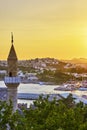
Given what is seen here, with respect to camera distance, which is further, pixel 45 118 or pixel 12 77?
pixel 12 77

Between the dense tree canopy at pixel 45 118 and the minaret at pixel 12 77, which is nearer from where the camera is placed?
the dense tree canopy at pixel 45 118

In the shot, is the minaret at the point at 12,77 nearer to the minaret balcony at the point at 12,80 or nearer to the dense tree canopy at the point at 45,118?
the minaret balcony at the point at 12,80

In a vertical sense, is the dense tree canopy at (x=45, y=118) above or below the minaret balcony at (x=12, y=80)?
above

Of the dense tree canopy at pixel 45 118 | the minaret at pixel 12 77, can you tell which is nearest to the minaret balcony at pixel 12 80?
the minaret at pixel 12 77

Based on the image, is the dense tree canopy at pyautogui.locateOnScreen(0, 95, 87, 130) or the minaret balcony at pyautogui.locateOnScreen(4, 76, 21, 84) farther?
the minaret balcony at pyautogui.locateOnScreen(4, 76, 21, 84)

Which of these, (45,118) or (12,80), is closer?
(45,118)

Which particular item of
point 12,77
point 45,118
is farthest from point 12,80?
point 45,118

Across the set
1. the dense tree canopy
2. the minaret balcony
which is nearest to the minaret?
the minaret balcony

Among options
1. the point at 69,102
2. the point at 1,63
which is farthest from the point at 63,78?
the point at 69,102

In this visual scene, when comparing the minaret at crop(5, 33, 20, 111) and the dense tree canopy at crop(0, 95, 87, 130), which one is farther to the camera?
the minaret at crop(5, 33, 20, 111)

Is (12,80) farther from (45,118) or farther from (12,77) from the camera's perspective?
(45,118)

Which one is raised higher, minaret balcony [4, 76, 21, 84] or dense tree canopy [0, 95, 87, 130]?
dense tree canopy [0, 95, 87, 130]

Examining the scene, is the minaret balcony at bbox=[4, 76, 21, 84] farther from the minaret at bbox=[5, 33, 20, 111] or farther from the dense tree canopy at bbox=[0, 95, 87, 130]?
the dense tree canopy at bbox=[0, 95, 87, 130]

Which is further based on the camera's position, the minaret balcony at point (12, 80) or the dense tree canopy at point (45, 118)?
the minaret balcony at point (12, 80)
